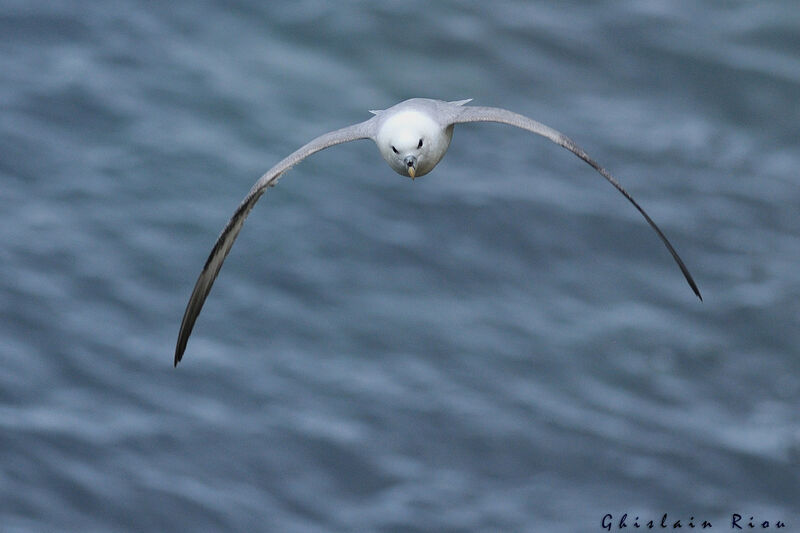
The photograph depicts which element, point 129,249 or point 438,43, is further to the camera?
point 438,43

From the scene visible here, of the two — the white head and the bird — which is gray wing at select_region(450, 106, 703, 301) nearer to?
the bird

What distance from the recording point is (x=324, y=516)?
19734 millimetres

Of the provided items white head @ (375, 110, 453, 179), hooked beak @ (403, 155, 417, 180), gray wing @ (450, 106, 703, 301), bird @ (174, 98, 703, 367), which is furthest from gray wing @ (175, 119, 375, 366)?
gray wing @ (450, 106, 703, 301)

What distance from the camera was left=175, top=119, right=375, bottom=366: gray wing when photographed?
11078mm

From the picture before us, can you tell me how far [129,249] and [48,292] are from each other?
1.43m

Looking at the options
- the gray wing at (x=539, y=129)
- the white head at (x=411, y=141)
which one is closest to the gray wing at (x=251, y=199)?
the white head at (x=411, y=141)

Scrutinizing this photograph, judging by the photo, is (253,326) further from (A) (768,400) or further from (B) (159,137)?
(A) (768,400)

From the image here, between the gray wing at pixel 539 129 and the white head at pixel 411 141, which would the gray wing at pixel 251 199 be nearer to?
the white head at pixel 411 141

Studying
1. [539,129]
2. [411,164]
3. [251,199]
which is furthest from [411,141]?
[251,199]

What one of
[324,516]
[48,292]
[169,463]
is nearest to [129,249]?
[48,292]

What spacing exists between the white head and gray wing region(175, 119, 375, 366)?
35cm

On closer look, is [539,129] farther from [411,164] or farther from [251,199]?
[251,199]

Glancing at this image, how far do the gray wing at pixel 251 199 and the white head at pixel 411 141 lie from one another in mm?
347

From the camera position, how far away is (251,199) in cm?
1128
